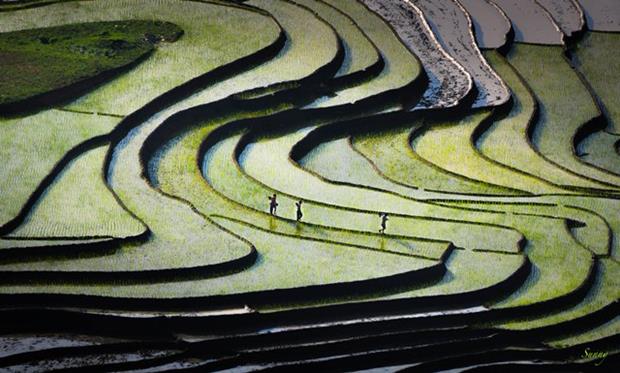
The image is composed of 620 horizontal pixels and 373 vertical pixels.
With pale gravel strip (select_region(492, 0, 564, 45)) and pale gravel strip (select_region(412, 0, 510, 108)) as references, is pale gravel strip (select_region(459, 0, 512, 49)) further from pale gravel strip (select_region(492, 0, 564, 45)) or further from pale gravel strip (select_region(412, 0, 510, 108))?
pale gravel strip (select_region(492, 0, 564, 45))

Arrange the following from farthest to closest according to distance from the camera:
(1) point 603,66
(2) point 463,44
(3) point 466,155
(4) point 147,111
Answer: (1) point 603,66 < (2) point 463,44 < (3) point 466,155 < (4) point 147,111

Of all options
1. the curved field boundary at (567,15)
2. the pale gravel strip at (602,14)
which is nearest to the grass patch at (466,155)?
the curved field boundary at (567,15)

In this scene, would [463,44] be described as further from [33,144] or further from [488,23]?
[33,144]

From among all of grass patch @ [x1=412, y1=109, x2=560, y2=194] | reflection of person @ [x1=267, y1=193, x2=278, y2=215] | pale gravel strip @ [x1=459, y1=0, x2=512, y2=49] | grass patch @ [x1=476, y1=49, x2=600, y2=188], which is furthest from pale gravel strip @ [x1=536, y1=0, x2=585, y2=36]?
reflection of person @ [x1=267, y1=193, x2=278, y2=215]

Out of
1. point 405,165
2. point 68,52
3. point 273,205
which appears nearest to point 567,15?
point 405,165

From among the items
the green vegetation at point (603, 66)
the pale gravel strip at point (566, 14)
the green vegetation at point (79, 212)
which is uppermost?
the green vegetation at point (79, 212)

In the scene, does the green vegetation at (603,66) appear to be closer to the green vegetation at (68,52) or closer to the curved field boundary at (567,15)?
the curved field boundary at (567,15)

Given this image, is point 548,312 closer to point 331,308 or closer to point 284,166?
point 331,308
